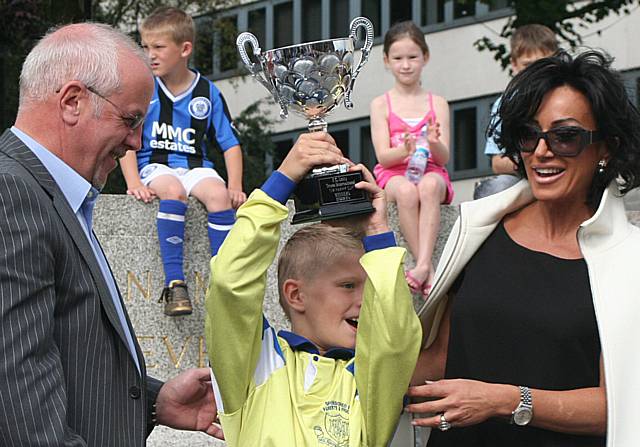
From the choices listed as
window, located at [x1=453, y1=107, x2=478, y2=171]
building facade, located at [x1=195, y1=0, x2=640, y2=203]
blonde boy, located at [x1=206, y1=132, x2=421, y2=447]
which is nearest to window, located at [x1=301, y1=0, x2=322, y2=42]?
building facade, located at [x1=195, y1=0, x2=640, y2=203]

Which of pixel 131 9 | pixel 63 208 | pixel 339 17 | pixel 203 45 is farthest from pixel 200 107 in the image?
pixel 339 17

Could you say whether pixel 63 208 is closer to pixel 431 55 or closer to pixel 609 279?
pixel 609 279

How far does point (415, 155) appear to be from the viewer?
7652mm

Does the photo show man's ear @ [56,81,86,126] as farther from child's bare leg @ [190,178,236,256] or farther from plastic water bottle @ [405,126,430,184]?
plastic water bottle @ [405,126,430,184]

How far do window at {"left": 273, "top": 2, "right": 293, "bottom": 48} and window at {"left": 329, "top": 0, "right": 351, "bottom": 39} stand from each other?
125 centimetres

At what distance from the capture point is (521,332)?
152 inches

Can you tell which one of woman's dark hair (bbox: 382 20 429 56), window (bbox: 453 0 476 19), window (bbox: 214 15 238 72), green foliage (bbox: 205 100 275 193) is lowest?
woman's dark hair (bbox: 382 20 429 56)

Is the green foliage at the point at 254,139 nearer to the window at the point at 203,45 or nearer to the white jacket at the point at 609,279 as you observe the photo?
the window at the point at 203,45

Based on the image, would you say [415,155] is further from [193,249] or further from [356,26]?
[356,26]

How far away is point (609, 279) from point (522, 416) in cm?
52

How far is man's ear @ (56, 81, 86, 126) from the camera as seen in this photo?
A: 3127mm

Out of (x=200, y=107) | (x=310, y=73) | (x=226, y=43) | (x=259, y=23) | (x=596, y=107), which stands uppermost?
(x=259, y=23)

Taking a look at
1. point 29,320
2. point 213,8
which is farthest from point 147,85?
point 213,8

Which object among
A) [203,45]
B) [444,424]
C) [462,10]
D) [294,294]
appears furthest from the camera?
[462,10]
